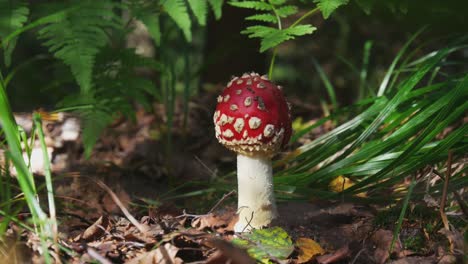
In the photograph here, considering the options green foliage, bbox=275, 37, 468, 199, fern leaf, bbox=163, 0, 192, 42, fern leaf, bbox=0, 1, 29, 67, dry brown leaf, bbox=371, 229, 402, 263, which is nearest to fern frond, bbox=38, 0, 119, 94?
fern leaf, bbox=0, 1, 29, 67

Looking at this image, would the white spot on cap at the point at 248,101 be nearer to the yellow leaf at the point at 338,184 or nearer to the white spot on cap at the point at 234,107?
the white spot on cap at the point at 234,107

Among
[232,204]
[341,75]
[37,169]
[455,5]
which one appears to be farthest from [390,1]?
[341,75]

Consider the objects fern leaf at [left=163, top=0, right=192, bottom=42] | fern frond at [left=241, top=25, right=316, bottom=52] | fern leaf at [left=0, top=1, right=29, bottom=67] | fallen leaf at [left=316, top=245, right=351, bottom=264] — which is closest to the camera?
fallen leaf at [left=316, top=245, right=351, bottom=264]

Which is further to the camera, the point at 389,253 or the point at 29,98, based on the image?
the point at 29,98

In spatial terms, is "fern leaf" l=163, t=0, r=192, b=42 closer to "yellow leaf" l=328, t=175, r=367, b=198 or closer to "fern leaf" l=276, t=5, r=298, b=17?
"fern leaf" l=276, t=5, r=298, b=17

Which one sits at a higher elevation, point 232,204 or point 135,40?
point 135,40

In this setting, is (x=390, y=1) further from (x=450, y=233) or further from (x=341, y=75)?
(x=341, y=75)
